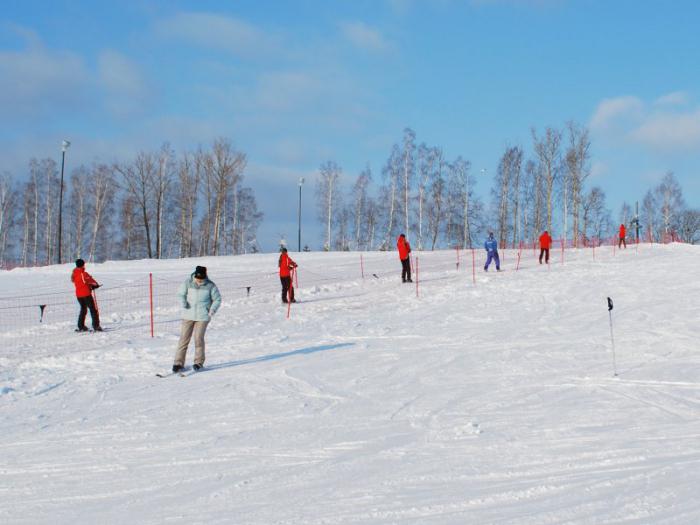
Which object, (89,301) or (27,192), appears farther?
(27,192)

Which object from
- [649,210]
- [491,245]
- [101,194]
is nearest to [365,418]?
[491,245]

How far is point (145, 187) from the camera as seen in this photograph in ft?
182

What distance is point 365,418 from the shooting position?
7637 mm

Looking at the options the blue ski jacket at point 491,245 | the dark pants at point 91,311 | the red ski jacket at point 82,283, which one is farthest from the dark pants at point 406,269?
the red ski jacket at point 82,283

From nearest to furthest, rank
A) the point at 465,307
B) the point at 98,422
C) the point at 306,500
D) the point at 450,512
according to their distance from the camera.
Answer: the point at 450,512 → the point at 306,500 → the point at 98,422 → the point at 465,307

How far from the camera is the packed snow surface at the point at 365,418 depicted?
4.94m

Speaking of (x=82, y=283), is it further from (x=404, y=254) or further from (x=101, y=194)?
(x=101, y=194)

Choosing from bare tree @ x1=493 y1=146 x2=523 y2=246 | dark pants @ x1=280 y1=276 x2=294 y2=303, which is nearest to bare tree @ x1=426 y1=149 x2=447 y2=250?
bare tree @ x1=493 y1=146 x2=523 y2=246

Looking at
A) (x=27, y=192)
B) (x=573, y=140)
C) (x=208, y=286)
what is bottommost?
(x=208, y=286)

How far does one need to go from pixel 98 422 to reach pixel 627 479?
5780 millimetres

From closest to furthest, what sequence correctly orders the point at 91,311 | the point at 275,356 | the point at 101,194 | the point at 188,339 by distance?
the point at 188,339 < the point at 275,356 < the point at 91,311 < the point at 101,194

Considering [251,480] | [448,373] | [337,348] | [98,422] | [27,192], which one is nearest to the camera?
[251,480]

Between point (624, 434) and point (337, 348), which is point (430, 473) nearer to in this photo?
point (624, 434)

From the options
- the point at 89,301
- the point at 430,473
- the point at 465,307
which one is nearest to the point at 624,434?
the point at 430,473
